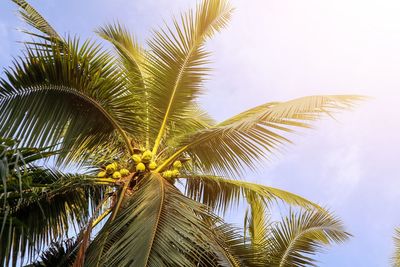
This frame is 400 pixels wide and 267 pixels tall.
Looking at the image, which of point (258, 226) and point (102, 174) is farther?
point (258, 226)

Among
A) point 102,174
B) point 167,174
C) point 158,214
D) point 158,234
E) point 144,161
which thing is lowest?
point 158,234

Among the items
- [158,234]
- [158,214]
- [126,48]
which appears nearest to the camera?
[158,234]

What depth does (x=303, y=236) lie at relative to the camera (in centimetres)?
863

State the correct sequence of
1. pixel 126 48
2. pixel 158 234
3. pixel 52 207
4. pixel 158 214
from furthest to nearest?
pixel 126 48 → pixel 52 207 → pixel 158 214 → pixel 158 234

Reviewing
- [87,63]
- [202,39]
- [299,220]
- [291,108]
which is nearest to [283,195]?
[299,220]

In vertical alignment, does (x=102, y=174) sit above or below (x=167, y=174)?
below

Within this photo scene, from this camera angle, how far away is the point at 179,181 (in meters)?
7.78

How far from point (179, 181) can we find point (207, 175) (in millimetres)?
437

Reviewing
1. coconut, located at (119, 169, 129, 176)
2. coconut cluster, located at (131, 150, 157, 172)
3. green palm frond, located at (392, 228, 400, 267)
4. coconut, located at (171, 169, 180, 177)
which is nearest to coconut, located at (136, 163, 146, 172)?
coconut cluster, located at (131, 150, 157, 172)

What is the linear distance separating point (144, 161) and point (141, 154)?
201 millimetres

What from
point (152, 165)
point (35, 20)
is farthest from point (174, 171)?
point (35, 20)

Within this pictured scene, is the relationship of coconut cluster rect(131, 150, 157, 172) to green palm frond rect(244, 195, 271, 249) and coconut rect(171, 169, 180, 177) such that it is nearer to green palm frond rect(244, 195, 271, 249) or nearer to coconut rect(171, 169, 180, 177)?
coconut rect(171, 169, 180, 177)

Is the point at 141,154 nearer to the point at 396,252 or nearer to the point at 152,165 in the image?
the point at 152,165

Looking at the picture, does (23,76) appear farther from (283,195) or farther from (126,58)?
(283,195)
